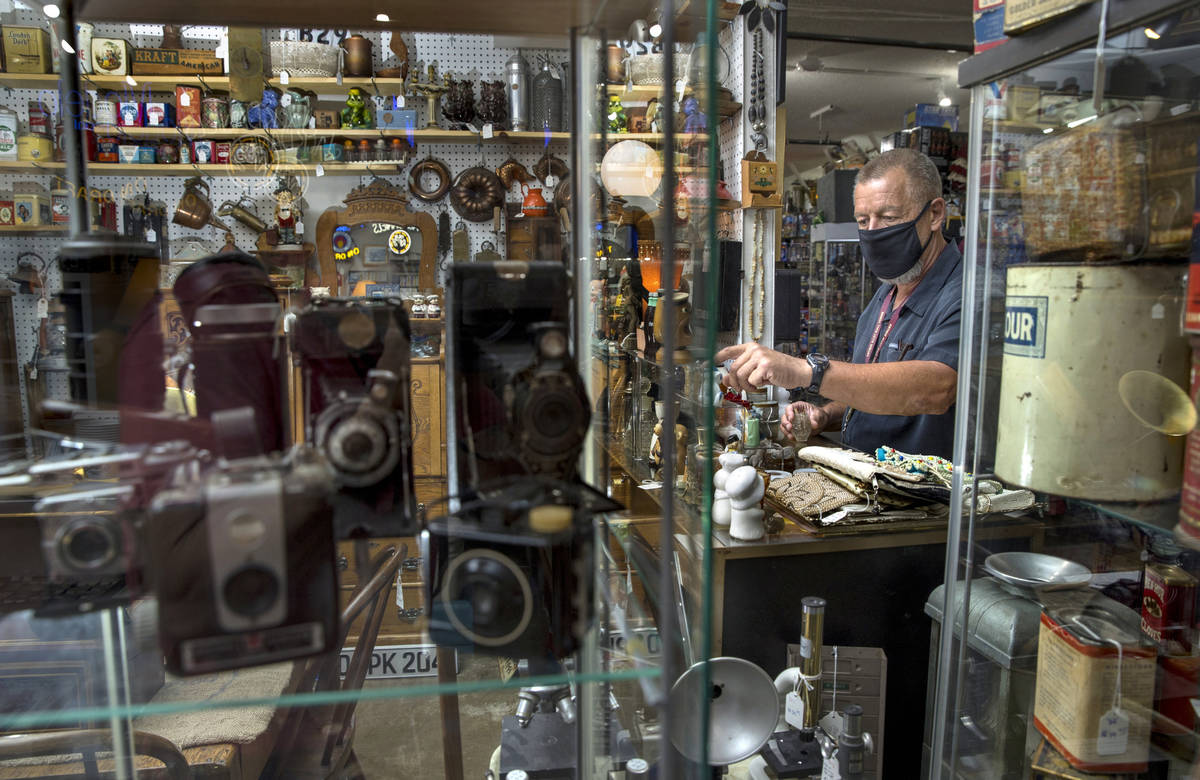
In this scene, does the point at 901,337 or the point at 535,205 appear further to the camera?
the point at 901,337

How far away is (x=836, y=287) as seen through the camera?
5977 mm

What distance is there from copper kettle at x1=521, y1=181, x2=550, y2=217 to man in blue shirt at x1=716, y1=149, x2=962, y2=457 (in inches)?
41.6

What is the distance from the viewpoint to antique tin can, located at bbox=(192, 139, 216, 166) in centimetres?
115

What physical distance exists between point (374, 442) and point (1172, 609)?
1.16 meters

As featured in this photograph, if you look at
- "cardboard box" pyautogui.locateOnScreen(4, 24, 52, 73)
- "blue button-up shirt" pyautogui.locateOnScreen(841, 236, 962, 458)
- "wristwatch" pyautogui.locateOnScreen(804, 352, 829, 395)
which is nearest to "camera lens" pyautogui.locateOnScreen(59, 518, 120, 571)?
"cardboard box" pyautogui.locateOnScreen(4, 24, 52, 73)

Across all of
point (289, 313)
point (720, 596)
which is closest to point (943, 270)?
point (720, 596)

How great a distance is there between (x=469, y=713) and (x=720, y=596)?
1.24 meters

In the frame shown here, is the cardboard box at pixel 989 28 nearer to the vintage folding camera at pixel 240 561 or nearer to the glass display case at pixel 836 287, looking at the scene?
the vintage folding camera at pixel 240 561

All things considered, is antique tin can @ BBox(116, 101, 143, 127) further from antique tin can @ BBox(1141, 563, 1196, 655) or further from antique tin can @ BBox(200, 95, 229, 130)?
antique tin can @ BBox(1141, 563, 1196, 655)

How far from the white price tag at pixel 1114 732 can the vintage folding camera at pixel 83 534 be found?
1.23m

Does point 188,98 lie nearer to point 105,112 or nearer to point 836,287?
point 105,112

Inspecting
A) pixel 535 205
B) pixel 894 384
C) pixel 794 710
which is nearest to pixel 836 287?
pixel 894 384

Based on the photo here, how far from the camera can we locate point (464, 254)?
2.74ft

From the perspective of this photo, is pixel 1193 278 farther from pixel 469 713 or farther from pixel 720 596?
pixel 720 596
